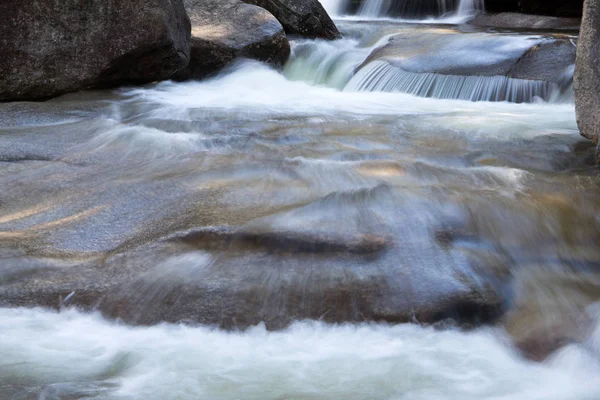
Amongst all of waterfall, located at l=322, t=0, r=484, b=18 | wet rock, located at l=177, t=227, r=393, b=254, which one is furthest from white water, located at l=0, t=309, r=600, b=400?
waterfall, located at l=322, t=0, r=484, b=18

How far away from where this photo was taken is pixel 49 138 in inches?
186

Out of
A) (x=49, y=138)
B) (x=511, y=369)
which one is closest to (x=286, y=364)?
(x=511, y=369)

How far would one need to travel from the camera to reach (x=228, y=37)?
307 inches

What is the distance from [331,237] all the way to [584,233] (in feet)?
3.77

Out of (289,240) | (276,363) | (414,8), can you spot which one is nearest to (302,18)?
(414,8)

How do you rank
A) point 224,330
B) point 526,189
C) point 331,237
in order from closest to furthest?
point 224,330 → point 331,237 → point 526,189

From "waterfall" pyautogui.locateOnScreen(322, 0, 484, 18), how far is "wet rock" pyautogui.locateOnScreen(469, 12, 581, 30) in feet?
1.84

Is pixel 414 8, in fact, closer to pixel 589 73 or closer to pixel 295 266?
pixel 589 73

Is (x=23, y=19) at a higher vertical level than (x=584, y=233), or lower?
higher

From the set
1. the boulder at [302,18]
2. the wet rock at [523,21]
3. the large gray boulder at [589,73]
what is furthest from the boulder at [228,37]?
the large gray boulder at [589,73]

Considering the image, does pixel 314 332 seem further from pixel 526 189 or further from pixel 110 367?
pixel 526 189

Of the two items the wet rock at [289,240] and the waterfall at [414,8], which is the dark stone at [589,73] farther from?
the waterfall at [414,8]

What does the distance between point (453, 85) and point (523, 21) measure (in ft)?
13.4

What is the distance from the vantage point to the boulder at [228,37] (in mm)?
7527
